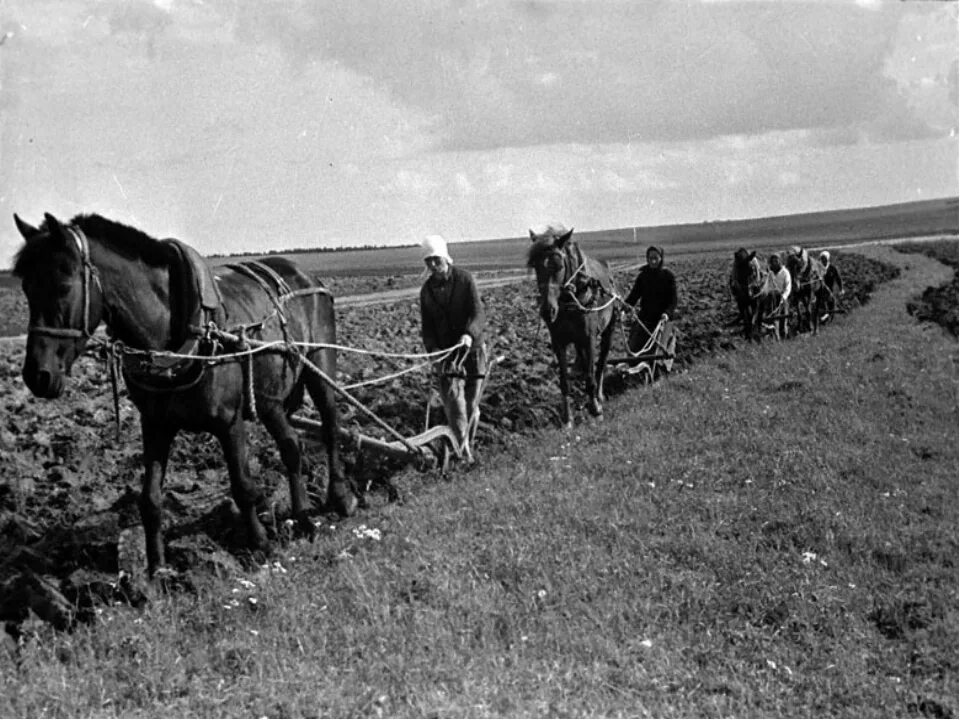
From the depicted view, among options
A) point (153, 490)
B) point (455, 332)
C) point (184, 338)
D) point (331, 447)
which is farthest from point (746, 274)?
point (153, 490)

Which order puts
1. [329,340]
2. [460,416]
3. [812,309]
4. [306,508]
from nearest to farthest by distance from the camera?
[306,508]
[329,340]
[460,416]
[812,309]

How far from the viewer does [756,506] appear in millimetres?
7695

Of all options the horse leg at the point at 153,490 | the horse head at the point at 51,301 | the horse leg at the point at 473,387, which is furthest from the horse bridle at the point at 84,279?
the horse leg at the point at 473,387

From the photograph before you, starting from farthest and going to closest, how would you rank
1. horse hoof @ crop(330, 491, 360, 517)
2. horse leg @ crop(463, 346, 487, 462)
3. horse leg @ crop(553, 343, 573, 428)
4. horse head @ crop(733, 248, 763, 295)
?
horse head @ crop(733, 248, 763, 295) → horse leg @ crop(553, 343, 573, 428) → horse leg @ crop(463, 346, 487, 462) → horse hoof @ crop(330, 491, 360, 517)

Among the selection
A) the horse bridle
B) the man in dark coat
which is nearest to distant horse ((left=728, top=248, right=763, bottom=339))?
the man in dark coat

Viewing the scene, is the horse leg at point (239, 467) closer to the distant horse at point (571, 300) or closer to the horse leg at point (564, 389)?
the distant horse at point (571, 300)

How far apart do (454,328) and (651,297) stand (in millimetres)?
5275

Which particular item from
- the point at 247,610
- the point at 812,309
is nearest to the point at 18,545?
the point at 247,610

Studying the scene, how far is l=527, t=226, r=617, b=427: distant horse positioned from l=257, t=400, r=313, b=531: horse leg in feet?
13.3

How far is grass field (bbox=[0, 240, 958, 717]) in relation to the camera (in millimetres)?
4668

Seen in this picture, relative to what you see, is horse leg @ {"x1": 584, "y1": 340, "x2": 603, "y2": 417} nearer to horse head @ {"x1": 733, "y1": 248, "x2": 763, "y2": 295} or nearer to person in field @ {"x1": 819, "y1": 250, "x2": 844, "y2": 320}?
horse head @ {"x1": 733, "y1": 248, "x2": 763, "y2": 295}

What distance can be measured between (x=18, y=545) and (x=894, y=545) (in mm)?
6367

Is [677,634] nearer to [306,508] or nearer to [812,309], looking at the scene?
[306,508]

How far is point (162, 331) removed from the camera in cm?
605
